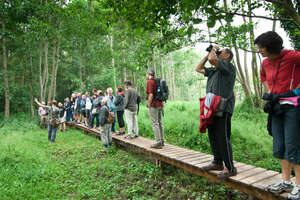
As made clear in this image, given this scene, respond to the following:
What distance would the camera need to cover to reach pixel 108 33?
1680cm

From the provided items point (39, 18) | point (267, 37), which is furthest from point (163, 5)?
point (39, 18)

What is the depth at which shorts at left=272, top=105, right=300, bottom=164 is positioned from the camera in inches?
86.6

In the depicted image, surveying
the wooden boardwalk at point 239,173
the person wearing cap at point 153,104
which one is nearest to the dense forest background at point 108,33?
the person wearing cap at point 153,104

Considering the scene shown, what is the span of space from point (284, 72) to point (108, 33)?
53.5ft

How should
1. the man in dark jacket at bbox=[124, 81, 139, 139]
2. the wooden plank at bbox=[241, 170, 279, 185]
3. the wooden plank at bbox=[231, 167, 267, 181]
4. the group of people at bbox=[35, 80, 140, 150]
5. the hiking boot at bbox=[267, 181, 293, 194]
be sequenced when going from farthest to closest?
the group of people at bbox=[35, 80, 140, 150] < the man in dark jacket at bbox=[124, 81, 139, 139] < the wooden plank at bbox=[231, 167, 267, 181] < the wooden plank at bbox=[241, 170, 279, 185] < the hiking boot at bbox=[267, 181, 293, 194]

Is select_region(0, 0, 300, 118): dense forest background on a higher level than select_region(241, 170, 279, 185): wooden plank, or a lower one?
higher

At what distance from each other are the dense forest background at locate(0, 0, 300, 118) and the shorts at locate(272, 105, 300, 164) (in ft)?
4.27

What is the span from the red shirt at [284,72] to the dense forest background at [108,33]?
0.69 meters

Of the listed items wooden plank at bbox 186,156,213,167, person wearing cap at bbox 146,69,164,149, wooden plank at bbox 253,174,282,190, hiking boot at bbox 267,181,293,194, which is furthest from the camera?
person wearing cap at bbox 146,69,164,149

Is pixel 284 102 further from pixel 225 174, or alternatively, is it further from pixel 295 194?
pixel 225 174

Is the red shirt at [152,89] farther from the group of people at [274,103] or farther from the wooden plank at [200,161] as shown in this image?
the group of people at [274,103]

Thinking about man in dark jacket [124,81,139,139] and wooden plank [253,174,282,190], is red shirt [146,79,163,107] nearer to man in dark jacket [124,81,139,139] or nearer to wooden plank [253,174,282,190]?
man in dark jacket [124,81,139,139]

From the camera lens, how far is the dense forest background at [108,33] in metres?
3.16

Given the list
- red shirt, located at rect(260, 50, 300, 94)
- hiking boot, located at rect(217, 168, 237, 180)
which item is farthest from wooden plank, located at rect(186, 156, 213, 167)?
red shirt, located at rect(260, 50, 300, 94)
